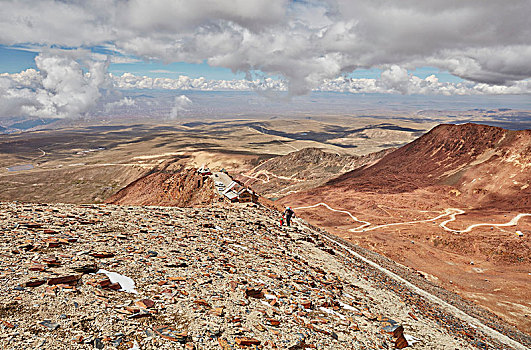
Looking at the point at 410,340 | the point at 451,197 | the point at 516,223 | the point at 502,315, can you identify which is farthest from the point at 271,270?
the point at 451,197

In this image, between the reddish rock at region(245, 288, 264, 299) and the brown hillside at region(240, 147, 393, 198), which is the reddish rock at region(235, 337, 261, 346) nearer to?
the reddish rock at region(245, 288, 264, 299)

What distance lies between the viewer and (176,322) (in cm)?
645

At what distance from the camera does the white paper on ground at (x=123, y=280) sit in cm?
739

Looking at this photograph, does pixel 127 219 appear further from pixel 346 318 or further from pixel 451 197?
pixel 451 197

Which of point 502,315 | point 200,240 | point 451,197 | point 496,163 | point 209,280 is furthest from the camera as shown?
point 496,163

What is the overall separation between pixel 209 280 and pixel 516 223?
47699mm

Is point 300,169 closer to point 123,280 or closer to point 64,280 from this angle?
point 123,280

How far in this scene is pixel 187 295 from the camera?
776cm

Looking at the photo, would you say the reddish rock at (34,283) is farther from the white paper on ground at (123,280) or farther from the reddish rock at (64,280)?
the white paper on ground at (123,280)

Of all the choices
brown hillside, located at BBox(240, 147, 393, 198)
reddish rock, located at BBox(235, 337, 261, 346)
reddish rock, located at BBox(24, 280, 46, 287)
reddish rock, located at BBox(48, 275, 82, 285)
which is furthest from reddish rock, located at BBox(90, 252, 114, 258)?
brown hillside, located at BBox(240, 147, 393, 198)

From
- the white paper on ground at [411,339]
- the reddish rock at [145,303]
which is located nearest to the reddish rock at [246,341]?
the reddish rock at [145,303]

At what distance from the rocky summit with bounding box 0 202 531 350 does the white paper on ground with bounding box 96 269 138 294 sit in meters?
0.03

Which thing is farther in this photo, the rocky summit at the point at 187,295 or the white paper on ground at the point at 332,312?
the white paper on ground at the point at 332,312

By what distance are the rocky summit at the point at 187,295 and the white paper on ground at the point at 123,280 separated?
0.09ft
